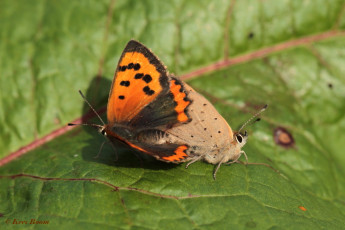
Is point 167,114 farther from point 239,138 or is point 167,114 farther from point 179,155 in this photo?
point 239,138

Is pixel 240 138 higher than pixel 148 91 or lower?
lower

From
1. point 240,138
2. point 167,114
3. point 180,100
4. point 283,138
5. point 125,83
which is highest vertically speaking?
A: point 125,83

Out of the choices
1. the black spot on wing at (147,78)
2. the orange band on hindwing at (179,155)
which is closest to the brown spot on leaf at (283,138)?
the orange band on hindwing at (179,155)

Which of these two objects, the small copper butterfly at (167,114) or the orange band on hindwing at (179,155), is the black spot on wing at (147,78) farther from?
the orange band on hindwing at (179,155)

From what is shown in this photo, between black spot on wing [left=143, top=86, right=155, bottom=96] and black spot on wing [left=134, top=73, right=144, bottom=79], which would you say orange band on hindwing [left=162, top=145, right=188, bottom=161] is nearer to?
black spot on wing [left=143, top=86, right=155, bottom=96]

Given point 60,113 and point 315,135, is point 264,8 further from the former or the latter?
point 60,113

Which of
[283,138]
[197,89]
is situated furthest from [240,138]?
[197,89]
